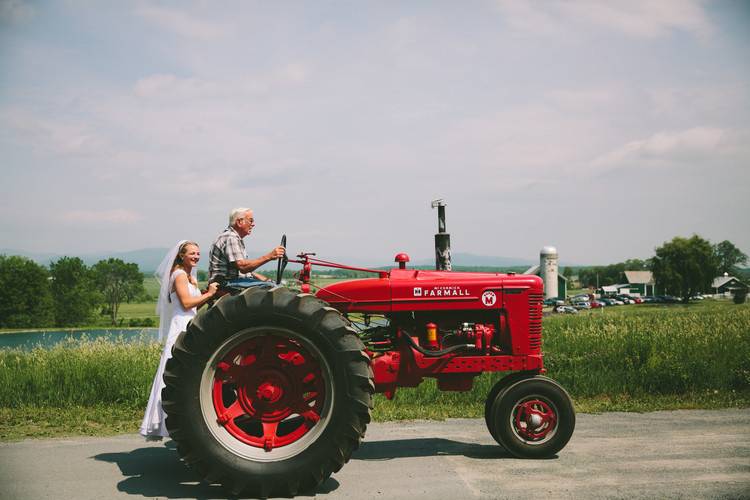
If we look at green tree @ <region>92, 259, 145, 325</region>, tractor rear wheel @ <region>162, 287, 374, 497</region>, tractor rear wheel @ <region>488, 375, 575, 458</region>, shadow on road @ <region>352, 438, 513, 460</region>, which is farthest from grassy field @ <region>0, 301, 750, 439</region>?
green tree @ <region>92, 259, 145, 325</region>

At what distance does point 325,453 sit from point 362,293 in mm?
1420

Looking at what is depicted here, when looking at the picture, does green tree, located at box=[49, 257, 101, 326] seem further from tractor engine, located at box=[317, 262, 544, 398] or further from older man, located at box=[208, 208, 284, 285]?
tractor engine, located at box=[317, 262, 544, 398]

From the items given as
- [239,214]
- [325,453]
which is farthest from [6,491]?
[239,214]

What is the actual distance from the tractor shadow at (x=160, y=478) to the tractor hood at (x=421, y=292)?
57.0 inches

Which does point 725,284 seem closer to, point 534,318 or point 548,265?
point 548,265

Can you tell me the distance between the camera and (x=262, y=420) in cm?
456

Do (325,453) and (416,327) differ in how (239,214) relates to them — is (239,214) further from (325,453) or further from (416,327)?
(325,453)

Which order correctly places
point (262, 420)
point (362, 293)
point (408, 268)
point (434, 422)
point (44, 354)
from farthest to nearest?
point (44, 354), point (434, 422), point (408, 268), point (362, 293), point (262, 420)

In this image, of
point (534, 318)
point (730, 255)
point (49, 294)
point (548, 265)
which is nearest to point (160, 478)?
point (534, 318)

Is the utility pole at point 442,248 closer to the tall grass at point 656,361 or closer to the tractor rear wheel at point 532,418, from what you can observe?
the tall grass at point 656,361

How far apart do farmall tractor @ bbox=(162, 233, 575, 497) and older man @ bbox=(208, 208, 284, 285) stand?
0.88 ft

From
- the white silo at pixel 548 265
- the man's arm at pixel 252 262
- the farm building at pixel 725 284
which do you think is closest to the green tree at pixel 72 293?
the white silo at pixel 548 265

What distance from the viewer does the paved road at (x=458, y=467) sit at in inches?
169

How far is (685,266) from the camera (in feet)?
222
